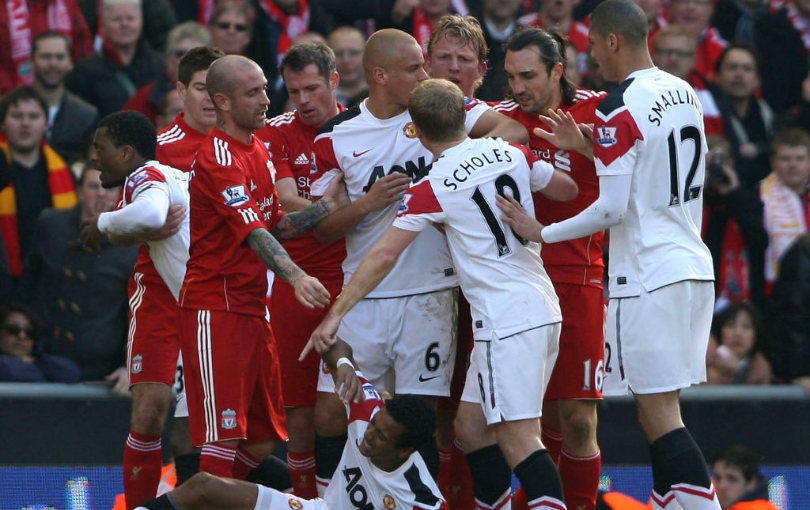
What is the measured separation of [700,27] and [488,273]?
597cm

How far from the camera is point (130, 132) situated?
339 inches

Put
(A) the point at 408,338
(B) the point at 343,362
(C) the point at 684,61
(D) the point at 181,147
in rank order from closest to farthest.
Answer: (B) the point at 343,362 → (A) the point at 408,338 → (D) the point at 181,147 → (C) the point at 684,61

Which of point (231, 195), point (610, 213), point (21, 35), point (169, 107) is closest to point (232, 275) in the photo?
point (231, 195)

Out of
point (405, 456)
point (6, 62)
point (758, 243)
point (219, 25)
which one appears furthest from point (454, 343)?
point (6, 62)

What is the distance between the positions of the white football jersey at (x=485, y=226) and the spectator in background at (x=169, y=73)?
4.17 m

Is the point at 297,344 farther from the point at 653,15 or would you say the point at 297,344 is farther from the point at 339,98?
the point at 653,15

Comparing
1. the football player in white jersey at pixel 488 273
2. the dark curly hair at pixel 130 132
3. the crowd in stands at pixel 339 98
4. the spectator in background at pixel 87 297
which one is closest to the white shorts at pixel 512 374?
the football player in white jersey at pixel 488 273

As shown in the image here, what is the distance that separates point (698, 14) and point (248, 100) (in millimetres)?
5978

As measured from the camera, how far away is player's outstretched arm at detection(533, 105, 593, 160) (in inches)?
308

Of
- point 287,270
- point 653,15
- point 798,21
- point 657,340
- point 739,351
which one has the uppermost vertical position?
point 653,15

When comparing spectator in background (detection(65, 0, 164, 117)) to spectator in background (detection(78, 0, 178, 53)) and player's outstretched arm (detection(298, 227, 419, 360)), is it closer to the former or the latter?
spectator in background (detection(78, 0, 178, 53))

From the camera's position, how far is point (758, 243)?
11180mm

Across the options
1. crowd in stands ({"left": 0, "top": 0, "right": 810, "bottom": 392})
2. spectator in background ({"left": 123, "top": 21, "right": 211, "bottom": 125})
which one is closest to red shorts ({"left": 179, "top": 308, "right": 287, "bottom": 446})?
crowd in stands ({"left": 0, "top": 0, "right": 810, "bottom": 392})

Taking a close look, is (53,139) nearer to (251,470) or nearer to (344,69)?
(344,69)
